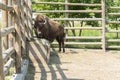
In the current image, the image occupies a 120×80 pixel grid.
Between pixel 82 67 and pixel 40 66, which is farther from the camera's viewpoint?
pixel 82 67

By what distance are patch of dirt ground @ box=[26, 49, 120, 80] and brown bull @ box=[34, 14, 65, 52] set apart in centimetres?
61

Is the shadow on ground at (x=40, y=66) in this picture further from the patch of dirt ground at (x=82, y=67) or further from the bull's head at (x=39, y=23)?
the bull's head at (x=39, y=23)

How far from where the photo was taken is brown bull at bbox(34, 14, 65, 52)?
9922 mm

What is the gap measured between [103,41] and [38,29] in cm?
274

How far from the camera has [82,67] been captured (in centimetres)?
794

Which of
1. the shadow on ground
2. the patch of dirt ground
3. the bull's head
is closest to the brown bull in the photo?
the bull's head

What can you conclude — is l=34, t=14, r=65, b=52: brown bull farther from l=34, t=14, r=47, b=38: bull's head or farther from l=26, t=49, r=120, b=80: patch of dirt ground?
l=26, t=49, r=120, b=80: patch of dirt ground

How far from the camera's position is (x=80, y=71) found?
732cm

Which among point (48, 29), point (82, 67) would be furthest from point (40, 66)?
point (48, 29)

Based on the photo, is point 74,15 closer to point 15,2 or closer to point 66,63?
point 66,63

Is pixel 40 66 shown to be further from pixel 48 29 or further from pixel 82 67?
pixel 48 29

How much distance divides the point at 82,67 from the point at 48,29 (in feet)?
9.06

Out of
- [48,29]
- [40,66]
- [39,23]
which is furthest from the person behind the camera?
[48,29]

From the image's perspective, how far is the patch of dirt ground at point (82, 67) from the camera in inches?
262
